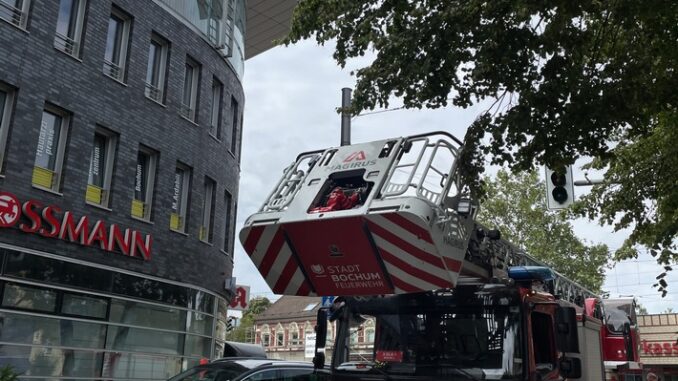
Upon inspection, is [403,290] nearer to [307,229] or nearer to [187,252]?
[307,229]

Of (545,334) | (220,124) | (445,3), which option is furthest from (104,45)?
(545,334)

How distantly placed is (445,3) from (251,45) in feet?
68.2

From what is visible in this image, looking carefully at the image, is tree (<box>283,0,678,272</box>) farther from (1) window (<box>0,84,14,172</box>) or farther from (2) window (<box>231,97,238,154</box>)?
(2) window (<box>231,97,238,154</box>)

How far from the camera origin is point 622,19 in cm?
754

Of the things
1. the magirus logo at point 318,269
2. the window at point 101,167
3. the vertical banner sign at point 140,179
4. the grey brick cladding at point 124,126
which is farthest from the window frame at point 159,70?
the magirus logo at point 318,269

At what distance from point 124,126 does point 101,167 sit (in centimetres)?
114

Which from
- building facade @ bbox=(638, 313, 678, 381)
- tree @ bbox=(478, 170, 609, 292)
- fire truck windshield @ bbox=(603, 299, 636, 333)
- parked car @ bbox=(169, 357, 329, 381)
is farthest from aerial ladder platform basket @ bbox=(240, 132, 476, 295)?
building facade @ bbox=(638, 313, 678, 381)

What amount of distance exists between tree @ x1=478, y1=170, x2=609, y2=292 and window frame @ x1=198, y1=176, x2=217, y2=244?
54.0 ft

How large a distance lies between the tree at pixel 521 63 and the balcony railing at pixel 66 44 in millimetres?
7719

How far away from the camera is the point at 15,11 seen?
1398 centimetres

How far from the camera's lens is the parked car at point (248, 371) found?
9.73m

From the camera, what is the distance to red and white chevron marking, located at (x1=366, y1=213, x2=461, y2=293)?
6.53m

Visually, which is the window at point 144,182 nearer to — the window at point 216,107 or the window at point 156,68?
the window at point 156,68

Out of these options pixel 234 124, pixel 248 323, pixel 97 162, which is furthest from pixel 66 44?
pixel 248 323
